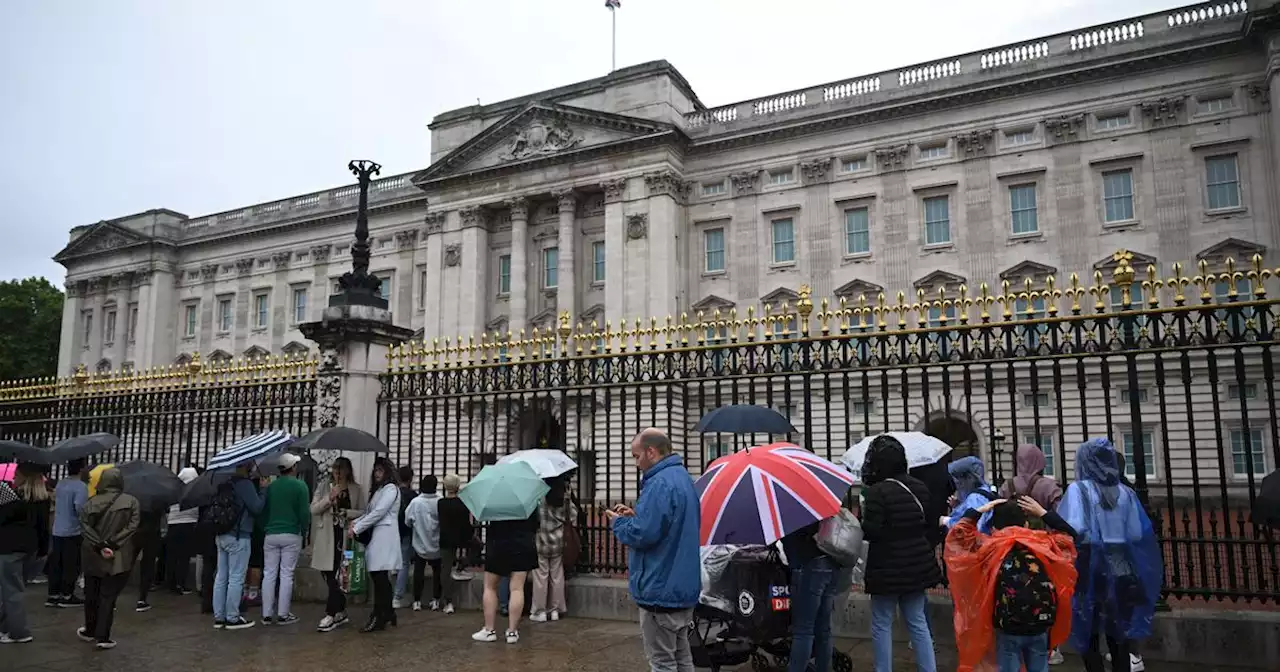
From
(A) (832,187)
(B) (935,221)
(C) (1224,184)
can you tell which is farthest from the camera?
(A) (832,187)

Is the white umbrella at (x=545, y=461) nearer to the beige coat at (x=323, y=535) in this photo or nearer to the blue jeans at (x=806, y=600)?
the beige coat at (x=323, y=535)

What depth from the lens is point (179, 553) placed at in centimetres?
1198

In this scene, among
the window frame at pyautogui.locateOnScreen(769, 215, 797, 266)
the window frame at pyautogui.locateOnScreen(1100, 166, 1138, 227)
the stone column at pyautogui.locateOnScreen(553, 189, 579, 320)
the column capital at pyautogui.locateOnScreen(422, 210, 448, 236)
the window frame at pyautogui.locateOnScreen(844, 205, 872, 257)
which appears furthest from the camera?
the column capital at pyautogui.locateOnScreen(422, 210, 448, 236)

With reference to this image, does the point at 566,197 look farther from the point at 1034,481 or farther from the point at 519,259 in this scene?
the point at 1034,481

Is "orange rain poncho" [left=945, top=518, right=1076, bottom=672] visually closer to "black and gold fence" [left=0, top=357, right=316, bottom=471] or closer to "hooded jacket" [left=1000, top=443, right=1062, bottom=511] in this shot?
"hooded jacket" [left=1000, top=443, right=1062, bottom=511]

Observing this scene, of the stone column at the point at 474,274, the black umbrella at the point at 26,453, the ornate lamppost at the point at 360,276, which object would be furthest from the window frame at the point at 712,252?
the black umbrella at the point at 26,453

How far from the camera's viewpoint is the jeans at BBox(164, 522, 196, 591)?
11867 mm

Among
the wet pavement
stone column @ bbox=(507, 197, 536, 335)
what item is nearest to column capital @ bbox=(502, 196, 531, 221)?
stone column @ bbox=(507, 197, 536, 335)

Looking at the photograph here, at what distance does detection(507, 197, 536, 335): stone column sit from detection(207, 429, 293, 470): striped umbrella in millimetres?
28449

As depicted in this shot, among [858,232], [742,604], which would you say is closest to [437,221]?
[858,232]

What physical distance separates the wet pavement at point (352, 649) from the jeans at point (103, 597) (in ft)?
0.63

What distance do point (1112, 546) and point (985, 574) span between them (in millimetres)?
1226

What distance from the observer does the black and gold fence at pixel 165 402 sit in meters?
12.3

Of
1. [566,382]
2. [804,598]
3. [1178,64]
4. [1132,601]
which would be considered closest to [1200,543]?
[1132,601]
